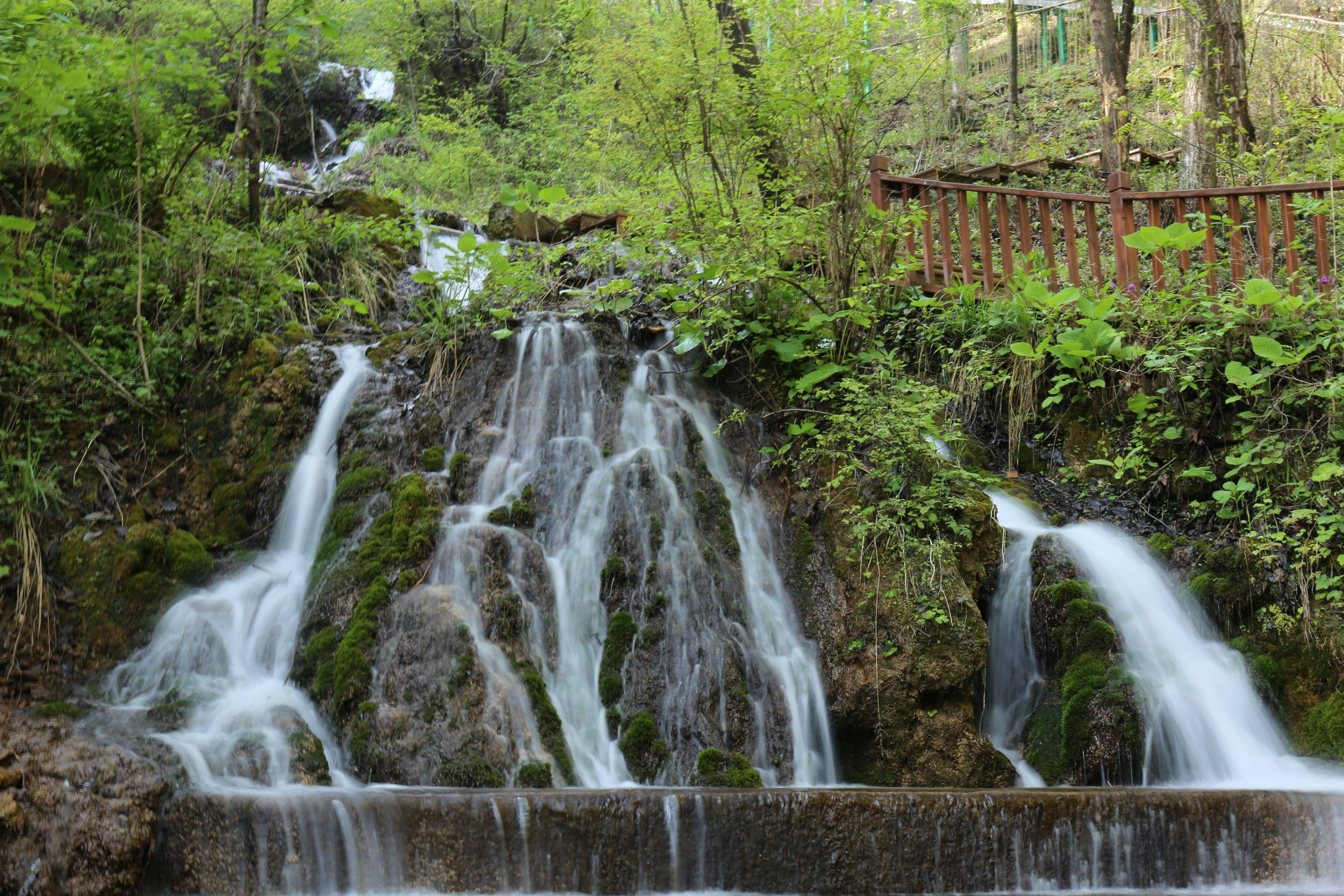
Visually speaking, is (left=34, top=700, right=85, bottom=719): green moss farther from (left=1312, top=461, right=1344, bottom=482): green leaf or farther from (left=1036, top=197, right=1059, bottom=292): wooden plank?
(left=1036, top=197, right=1059, bottom=292): wooden plank

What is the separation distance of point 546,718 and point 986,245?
5.26 m

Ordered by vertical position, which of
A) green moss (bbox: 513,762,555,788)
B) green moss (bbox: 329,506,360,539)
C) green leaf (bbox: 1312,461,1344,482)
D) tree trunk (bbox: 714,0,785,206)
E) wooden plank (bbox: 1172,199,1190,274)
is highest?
tree trunk (bbox: 714,0,785,206)

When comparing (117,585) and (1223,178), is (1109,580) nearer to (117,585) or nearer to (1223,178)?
(117,585)

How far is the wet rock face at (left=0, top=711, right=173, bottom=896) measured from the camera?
350 cm

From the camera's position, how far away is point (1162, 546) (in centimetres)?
590

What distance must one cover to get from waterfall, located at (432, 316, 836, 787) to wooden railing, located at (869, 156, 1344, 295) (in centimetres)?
247

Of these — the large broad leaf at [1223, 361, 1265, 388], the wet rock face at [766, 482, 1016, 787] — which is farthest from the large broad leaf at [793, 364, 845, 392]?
the large broad leaf at [1223, 361, 1265, 388]

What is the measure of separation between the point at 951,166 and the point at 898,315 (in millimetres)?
6563

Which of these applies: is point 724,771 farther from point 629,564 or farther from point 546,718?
point 629,564

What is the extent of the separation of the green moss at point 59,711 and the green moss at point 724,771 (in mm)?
3375

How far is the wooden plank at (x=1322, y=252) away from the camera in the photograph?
6.20 metres

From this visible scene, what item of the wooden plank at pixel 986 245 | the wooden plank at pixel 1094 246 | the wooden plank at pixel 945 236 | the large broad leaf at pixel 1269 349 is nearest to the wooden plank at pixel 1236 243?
→ the wooden plank at pixel 1094 246

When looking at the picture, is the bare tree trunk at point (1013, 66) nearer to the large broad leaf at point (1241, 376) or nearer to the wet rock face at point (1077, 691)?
the large broad leaf at point (1241, 376)

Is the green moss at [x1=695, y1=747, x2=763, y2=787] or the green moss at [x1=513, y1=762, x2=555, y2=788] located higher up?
the green moss at [x1=513, y1=762, x2=555, y2=788]
